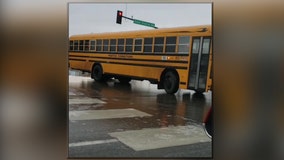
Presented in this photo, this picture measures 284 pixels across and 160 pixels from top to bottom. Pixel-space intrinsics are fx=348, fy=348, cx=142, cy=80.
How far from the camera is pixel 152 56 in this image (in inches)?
125

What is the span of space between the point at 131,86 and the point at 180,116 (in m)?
0.53

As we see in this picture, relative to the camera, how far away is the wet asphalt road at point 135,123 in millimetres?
2846

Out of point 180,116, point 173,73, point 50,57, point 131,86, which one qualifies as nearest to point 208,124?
point 180,116

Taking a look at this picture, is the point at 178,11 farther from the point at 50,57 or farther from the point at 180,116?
the point at 50,57

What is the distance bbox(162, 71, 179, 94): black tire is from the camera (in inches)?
119

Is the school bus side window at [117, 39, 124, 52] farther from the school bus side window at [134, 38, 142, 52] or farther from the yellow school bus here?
the school bus side window at [134, 38, 142, 52]

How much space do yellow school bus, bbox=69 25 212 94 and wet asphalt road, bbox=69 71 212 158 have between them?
0.43 ft

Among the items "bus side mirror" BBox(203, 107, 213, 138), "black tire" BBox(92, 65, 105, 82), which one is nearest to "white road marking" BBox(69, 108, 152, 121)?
"black tire" BBox(92, 65, 105, 82)

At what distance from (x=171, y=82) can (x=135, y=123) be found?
0.47 m

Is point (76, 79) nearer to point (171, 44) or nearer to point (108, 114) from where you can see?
point (108, 114)

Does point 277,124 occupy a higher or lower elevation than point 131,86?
lower

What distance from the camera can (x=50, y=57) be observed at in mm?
2820

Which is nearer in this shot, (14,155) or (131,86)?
(14,155)

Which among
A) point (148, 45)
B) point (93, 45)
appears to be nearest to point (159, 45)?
point (148, 45)
